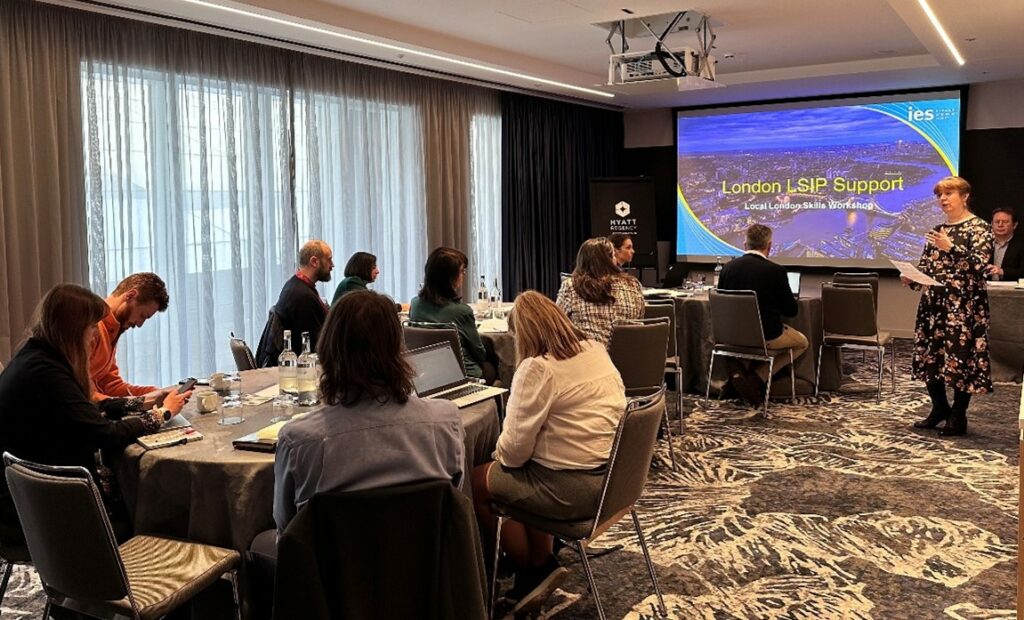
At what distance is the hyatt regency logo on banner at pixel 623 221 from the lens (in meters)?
10.1

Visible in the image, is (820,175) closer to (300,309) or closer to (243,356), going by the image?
(300,309)

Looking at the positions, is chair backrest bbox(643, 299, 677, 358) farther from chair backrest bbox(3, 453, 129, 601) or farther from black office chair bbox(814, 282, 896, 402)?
chair backrest bbox(3, 453, 129, 601)

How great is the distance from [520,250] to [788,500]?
218 inches

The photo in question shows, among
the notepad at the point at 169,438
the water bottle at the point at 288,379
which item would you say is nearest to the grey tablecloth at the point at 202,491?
the notepad at the point at 169,438

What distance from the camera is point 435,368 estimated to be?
3402 mm

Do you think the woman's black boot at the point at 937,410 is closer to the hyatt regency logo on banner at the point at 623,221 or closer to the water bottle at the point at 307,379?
the water bottle at the point at 307,379

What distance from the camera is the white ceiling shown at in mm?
5590

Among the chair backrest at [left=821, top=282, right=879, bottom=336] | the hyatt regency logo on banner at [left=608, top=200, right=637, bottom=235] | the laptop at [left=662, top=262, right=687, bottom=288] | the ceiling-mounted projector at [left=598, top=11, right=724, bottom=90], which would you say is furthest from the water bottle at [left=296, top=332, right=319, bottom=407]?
the hyatt regency logo on banner at [left=608, top=200, right=637, bottom=235]

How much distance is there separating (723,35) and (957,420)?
10.7ft

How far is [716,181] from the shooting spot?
35.1 ft

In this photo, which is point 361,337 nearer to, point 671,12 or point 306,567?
point 306,567

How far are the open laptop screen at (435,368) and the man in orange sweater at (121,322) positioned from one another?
1018 millimetres

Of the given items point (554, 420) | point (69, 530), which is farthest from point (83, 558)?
point (554, 420)

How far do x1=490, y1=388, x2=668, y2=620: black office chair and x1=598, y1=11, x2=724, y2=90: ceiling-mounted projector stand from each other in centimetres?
394
